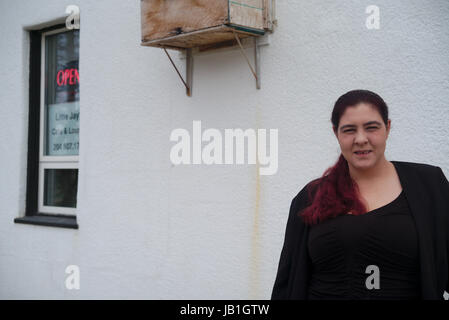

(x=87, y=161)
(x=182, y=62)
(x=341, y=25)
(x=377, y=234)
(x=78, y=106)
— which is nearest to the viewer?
A: (x=377, y=234)

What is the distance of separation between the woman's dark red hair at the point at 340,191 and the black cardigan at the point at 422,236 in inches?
3.0

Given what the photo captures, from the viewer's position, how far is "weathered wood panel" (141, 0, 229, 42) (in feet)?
10.8

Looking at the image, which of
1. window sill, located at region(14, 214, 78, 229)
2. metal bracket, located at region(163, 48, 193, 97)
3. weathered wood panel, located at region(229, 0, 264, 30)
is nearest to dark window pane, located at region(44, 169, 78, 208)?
window sill, located at region(14, 214, 78, 229)

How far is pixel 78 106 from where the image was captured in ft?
16.8

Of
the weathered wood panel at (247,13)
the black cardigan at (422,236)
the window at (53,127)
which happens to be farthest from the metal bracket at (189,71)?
the black cardigan at (422,236)

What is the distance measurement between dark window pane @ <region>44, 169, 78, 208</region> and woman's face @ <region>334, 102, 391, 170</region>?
3533 millimetres

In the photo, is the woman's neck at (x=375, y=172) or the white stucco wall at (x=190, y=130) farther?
the white stucco wall at (x=190, y=130)

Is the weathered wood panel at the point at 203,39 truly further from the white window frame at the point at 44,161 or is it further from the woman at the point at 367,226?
the white window frame at the point at 44,161

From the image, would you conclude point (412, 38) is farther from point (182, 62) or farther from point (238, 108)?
point (182, 62)

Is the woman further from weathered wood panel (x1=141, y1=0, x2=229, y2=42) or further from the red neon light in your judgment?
the red neon light

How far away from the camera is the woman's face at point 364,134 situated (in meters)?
2.11

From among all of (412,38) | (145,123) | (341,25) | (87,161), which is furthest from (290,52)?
(87,161)

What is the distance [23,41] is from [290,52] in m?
3.10

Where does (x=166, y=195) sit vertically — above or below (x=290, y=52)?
below
